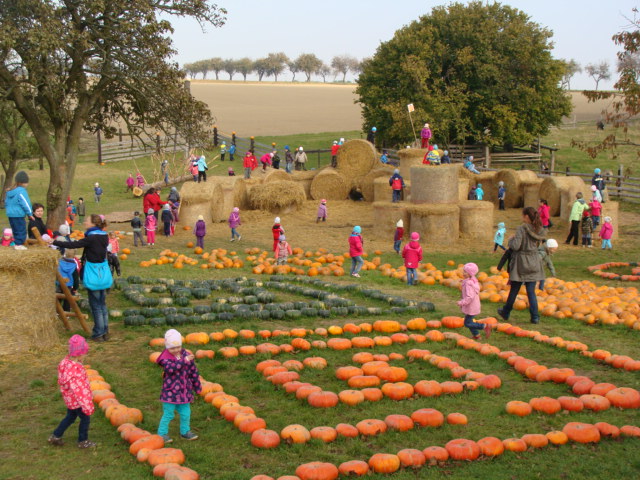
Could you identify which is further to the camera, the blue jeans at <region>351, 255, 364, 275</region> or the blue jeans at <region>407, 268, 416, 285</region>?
the blue jeans at <region>351, 255, 364, 275</region>

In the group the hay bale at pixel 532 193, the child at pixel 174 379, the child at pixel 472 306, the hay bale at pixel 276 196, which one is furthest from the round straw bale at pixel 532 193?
the child at pixel 174 379

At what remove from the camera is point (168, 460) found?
7.28m

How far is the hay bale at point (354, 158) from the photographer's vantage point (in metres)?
33.7

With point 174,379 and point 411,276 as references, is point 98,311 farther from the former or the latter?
point 411,276

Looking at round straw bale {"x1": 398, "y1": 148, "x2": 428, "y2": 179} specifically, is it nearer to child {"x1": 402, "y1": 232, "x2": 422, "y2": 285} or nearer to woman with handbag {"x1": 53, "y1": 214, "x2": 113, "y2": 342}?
child {"x1": 402, "y1": 232, "x2": 422, "y2": 285}

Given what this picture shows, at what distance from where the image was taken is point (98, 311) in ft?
37.9

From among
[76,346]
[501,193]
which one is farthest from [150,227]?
[76,346]

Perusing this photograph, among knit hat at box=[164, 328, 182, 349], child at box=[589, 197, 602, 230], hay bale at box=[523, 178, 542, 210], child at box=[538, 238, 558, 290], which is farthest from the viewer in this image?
hay bale at box=[523, 178, 542, 210]

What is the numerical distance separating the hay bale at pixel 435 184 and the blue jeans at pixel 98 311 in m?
14.5

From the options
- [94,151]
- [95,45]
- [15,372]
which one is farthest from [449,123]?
[15,372]

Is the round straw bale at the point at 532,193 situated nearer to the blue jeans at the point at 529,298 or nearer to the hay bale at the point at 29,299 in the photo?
the blue jeans at the point at 529,298

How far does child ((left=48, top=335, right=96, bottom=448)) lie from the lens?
7793 millimetres

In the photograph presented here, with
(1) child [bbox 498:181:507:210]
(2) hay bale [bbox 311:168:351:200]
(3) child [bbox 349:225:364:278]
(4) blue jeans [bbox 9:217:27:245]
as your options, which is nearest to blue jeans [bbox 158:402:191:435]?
(4) blue jeans [bbox 9:217:27:245]

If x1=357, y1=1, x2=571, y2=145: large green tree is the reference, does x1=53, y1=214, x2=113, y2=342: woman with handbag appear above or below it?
below
